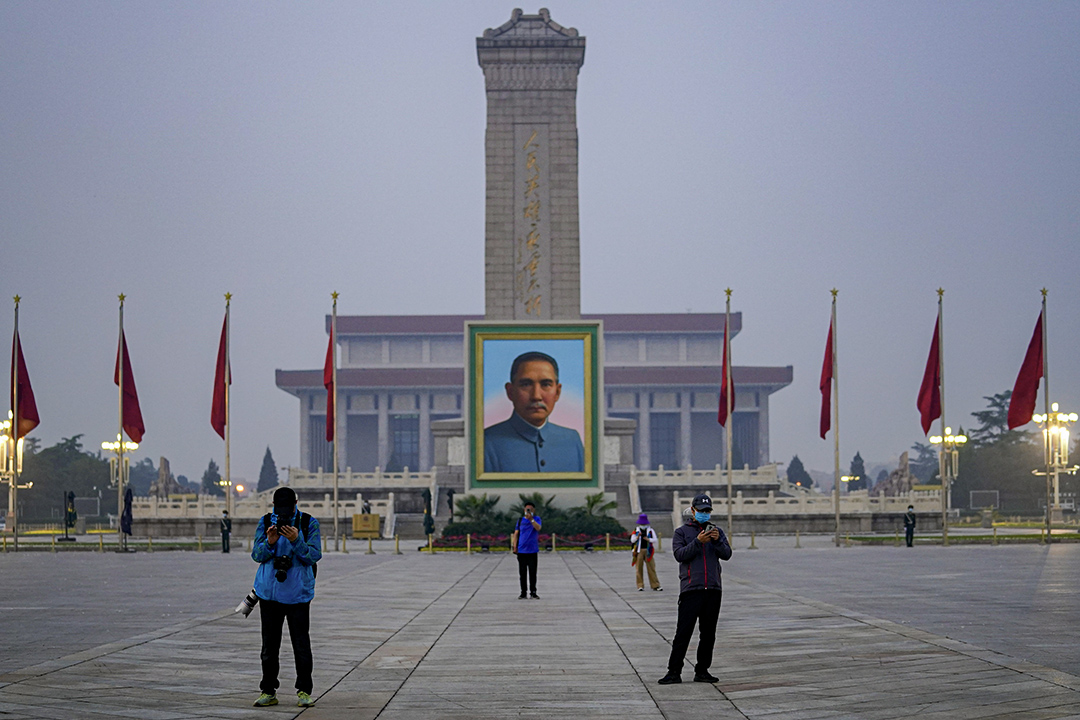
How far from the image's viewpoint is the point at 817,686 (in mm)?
12812

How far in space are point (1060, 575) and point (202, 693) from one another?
2252cm

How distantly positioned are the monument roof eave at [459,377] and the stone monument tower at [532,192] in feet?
236

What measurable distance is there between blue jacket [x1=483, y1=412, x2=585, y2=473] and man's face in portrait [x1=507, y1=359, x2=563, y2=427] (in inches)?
16.5

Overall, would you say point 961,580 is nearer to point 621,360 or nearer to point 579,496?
point 579,496

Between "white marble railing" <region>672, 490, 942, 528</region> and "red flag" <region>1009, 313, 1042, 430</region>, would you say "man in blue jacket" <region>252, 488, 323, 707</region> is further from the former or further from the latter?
"white marble railing" <region>672, 490, 942, 528</region>

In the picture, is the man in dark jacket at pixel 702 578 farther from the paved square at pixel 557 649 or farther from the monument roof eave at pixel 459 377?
the monument roof eave at pixel 459 377

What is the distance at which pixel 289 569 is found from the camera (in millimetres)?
12062

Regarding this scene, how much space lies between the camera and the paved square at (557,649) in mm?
11781

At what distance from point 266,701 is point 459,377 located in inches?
5243

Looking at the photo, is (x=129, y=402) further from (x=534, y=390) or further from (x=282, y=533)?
(x=282, y=533)

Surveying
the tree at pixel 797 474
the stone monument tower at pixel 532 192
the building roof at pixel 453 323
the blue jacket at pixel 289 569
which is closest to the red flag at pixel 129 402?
the stone monument tower at pixel 532 192

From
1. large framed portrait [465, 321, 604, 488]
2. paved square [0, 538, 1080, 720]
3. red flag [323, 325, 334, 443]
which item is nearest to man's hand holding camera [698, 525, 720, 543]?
paved square [0, 538, 1080, 720]

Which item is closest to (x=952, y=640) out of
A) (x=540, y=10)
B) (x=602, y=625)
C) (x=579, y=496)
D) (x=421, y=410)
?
(x=602, y=625)

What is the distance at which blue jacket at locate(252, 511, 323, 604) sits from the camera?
12000mm
